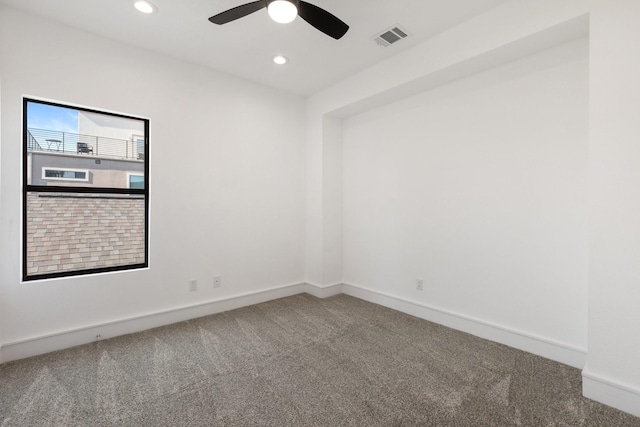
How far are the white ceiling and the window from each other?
79 cm

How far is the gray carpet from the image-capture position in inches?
70.6

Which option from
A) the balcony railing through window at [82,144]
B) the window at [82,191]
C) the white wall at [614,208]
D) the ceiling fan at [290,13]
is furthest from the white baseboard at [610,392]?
the balcony railing through window at [82,144]

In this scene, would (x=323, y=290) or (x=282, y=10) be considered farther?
(x=323, y=290)

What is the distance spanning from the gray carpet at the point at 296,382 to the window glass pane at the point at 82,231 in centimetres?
78

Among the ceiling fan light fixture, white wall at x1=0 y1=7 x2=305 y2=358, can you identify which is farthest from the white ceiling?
the ceiling fan light fixture

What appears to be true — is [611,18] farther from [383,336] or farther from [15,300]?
[15,300]

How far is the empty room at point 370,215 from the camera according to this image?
191cm

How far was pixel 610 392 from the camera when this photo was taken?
→ 1.89 m

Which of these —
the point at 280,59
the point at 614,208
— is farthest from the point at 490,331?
the point at 280,59

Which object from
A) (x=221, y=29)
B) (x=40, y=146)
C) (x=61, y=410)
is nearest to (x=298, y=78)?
(x=221, y=29)

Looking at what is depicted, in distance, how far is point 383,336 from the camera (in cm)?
291

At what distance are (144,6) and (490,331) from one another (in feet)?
13.7

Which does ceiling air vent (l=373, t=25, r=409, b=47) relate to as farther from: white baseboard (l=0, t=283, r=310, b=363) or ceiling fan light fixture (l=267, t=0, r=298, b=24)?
white baseboard (l=0, t=283, r=310, b=363)

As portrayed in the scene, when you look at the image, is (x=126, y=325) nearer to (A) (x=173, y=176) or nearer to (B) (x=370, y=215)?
(A) (x=173, y=176)
